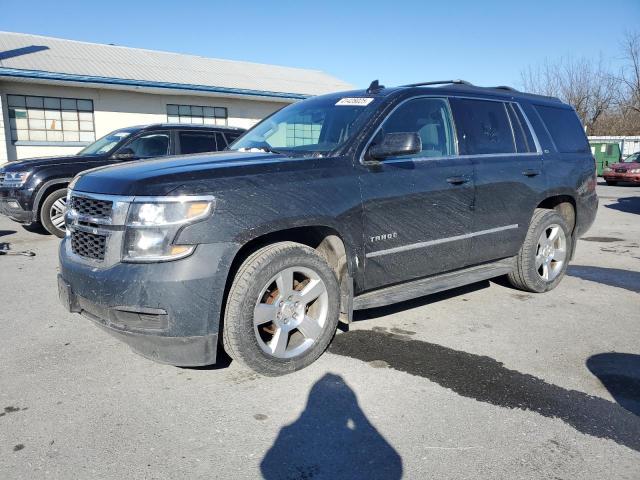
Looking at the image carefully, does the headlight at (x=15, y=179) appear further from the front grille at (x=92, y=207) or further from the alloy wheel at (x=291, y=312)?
the alloy wheel at (x=291, y=312)

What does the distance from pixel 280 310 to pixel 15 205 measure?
6.93 m

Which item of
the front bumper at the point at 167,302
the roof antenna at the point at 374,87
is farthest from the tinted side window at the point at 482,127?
the front bumper at the point at 167,302

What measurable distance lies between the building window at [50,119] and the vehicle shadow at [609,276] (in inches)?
594

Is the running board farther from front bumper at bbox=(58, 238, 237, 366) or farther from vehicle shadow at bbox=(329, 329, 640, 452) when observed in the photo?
front bumper at bbox=(58, 238, 237, 366)

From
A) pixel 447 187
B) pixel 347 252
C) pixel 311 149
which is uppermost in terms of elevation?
pixel 311 149

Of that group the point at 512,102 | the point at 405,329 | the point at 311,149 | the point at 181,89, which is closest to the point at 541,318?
the point at 405,329

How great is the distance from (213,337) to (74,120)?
15678 mm

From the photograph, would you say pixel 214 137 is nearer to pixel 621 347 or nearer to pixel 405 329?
pixel 405 329

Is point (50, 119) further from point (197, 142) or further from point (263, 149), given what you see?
point (263, 149)

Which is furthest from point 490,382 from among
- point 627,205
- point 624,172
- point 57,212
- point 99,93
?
point 624,172

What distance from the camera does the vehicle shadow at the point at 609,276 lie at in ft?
19.7

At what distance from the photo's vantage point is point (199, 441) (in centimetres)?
276

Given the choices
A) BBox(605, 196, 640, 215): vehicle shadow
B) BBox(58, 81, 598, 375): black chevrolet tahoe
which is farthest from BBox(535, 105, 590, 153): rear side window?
BBox(605, 196, 640, 215): vehicle shadow

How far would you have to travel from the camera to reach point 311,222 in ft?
11.5
